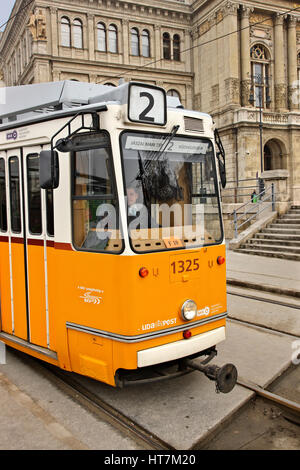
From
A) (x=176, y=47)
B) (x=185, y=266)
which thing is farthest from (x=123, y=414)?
(x=176, y=47)

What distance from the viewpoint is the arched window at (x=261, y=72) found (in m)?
43.4

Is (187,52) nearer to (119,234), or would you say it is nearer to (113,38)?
(113,38)

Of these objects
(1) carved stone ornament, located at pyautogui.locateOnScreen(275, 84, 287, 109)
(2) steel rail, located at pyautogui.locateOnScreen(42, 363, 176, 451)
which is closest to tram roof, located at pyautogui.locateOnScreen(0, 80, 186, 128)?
(2) steel rail, located at pyautogui.locateOnScreen(42, 363, 176, 451)

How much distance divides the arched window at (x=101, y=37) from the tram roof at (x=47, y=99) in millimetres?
40713

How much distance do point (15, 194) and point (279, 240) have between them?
38.2 ft

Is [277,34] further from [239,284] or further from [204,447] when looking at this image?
[204,447]

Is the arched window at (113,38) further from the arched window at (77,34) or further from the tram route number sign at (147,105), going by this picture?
the tram route number sign at (147,105)

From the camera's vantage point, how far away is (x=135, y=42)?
45125 mm

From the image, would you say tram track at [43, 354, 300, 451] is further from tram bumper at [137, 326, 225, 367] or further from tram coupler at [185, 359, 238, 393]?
tram bumper at [137, 326, 225, 367]

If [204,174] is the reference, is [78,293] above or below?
below

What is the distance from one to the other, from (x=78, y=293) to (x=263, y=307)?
5.01 metres

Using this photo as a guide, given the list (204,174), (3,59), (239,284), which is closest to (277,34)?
(3,59)

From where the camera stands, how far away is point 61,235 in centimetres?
470

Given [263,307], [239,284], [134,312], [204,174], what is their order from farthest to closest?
[239,284] < [263,307] < [204,174] < [134,312]
